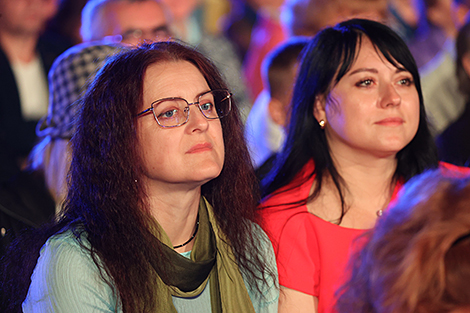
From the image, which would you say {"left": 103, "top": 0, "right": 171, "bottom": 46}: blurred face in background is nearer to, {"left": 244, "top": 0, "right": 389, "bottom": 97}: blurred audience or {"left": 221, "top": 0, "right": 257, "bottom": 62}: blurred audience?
{"left": 244, "top": 0, "right": 389, "bottom": 97}: blurred audience

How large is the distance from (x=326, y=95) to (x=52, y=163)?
119 cm

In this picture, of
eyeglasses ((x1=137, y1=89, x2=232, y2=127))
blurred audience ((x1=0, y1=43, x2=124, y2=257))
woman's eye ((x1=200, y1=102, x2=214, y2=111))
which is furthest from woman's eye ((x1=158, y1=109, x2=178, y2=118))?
blurred audience ((x1=0, y1=43, x2=124, y2=257))

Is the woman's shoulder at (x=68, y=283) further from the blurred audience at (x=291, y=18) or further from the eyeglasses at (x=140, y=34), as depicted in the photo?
the blurred audience at (x=291, y=18)

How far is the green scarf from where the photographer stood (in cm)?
155

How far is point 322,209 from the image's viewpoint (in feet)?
6.79

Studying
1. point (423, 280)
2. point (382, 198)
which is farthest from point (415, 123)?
point (423, 280)

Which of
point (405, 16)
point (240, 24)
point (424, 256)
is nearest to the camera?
point (424, 256)

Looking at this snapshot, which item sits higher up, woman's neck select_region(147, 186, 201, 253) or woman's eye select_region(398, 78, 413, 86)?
woman's eye select_region(398, 78, 413, 86)

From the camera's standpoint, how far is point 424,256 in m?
0.85

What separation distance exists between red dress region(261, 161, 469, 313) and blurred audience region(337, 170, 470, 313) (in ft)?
3.17

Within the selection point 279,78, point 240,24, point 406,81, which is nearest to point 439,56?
point 240,24

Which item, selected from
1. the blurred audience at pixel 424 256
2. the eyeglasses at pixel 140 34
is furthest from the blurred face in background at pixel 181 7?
→ the blurred audience at pixel 424 256

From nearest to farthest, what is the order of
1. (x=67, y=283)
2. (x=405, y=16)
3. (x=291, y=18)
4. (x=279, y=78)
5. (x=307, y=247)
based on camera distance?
(x=67, y=283)
(x=307, y=247)
(x=279, y=78)
(x=291, y=18)
(x=405, y=16)

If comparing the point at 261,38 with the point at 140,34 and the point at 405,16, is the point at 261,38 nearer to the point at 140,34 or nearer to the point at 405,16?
the point at 405,16
